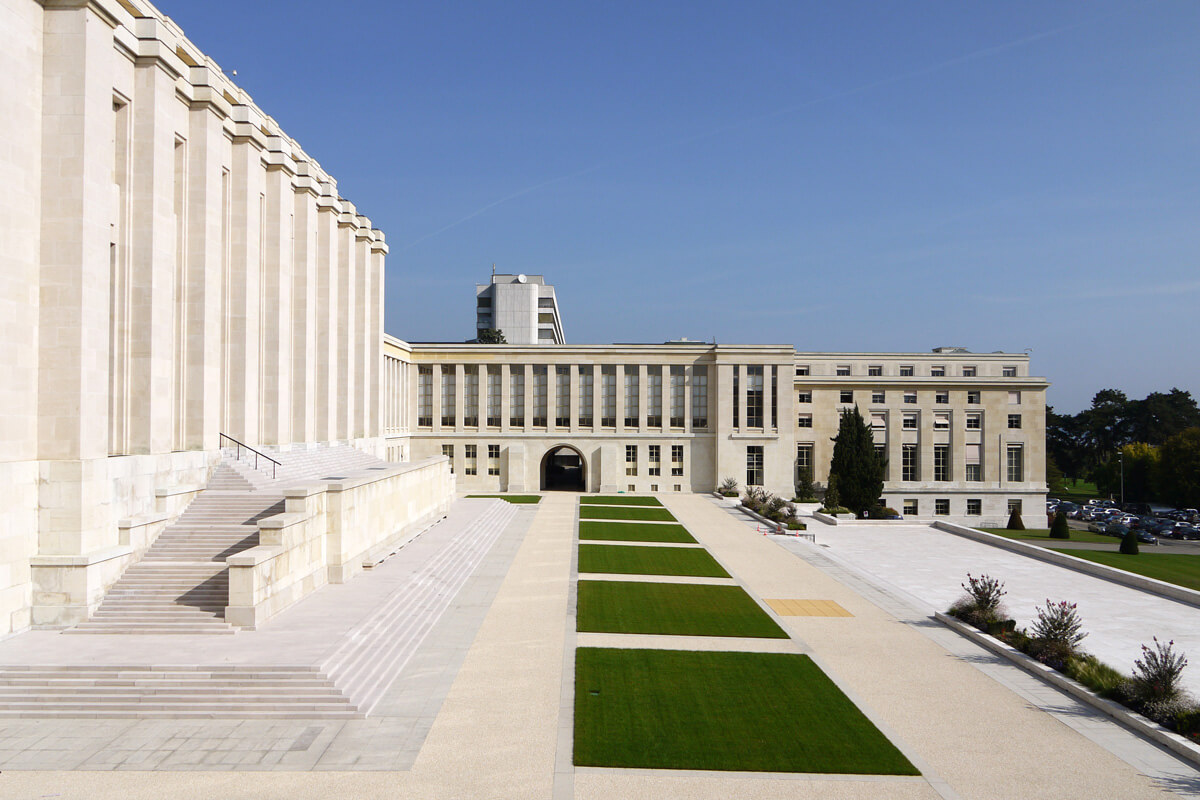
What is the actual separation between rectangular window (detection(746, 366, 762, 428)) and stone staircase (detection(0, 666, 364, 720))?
52269 millimetres

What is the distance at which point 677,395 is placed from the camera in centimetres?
6644

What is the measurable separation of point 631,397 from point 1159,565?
39.0 meters

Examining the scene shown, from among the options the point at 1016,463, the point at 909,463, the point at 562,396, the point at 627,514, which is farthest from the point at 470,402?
the point at 1016,463

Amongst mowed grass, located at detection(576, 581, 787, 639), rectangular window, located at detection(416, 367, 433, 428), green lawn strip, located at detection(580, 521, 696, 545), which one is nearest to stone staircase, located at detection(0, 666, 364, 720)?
mowed grass, located at detection(576, 581, 787, 639)

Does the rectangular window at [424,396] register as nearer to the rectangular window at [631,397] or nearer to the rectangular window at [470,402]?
the rectangular window at [470,402]

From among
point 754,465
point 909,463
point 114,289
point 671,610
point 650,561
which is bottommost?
point 650,561

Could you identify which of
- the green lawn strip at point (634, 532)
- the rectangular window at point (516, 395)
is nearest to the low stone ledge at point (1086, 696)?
the green lawn strip at point (634, 532)

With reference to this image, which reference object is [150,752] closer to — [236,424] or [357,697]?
[357,697]

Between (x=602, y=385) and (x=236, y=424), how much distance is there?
38752mm

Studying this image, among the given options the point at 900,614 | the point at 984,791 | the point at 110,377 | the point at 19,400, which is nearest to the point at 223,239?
the point at 110,377

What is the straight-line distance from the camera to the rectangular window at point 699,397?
66.2 m

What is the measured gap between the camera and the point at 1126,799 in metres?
12.4

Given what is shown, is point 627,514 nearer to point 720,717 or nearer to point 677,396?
point 677,396

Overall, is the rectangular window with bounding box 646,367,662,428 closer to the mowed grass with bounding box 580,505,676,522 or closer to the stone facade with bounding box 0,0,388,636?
the mowed grass with bounding box 580,505,676,522
